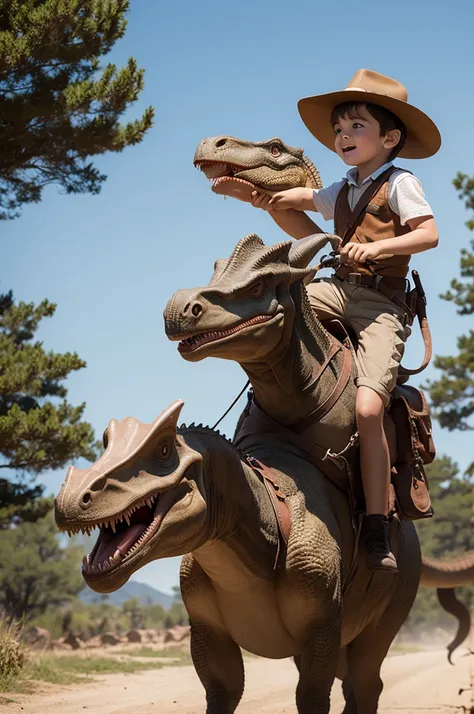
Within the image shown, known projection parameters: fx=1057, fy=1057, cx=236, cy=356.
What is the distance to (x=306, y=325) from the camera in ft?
15.2

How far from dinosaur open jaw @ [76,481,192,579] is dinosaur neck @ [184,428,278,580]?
229mm

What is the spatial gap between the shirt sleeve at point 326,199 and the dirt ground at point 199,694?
3641mm

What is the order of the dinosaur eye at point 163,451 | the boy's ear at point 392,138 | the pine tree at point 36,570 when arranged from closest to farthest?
the dinosaur eye at point 163,451, the boy's ear at point 392,138, the pine tree at point 36,570

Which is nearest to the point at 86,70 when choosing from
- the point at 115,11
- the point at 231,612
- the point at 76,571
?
the point at 115,11

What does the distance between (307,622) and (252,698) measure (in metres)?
5.33

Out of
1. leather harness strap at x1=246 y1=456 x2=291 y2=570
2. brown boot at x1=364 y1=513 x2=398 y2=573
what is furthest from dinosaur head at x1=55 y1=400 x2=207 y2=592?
brown boot at x1=364 y1=513 x2=398 y2=573

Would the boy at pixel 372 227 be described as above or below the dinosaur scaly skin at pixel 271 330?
above

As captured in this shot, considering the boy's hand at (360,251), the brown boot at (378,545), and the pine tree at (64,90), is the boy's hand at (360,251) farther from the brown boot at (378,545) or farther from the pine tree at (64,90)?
the pine tree at (64,90)

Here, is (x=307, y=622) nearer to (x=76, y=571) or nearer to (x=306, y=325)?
(x=306, y=325)

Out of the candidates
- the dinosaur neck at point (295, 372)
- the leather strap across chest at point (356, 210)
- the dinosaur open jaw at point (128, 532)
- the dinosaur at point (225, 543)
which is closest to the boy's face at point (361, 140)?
the leather strap across chest at point (356, 210)

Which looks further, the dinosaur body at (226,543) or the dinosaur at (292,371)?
the dinosaur at (292,371)

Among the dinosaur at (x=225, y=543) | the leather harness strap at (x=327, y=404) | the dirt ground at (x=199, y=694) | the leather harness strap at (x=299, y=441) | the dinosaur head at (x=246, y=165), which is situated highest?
the dinosaur head at (x=246, y=165)

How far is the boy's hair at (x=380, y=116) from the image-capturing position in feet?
17.1

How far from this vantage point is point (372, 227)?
5074mm
